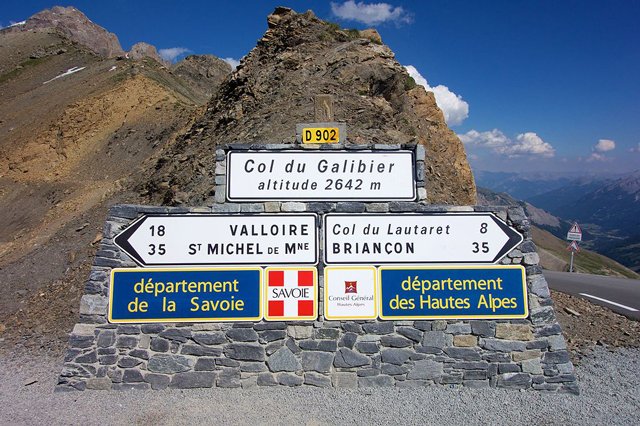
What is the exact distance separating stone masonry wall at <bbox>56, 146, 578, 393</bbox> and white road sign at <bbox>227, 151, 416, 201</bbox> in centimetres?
206

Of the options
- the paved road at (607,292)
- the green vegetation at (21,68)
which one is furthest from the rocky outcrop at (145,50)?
the paved road at (607,292)

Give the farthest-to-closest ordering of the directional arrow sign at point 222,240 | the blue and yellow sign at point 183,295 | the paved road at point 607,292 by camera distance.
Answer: the paved road at point 607,292 < the directional arrow sign at point 222,240 < the blue and yellow sign at point 183,295

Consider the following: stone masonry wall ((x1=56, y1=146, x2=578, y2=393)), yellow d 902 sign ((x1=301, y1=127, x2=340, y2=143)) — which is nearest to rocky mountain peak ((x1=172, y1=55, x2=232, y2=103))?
yellow d 902 sign ((x1=301, y1=127, x2=340, y2=143))

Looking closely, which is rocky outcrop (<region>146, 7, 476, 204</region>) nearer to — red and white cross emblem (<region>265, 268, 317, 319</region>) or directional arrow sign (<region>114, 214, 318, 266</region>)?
directional arrow sign (<region>114, 214, 318, 266</region>)

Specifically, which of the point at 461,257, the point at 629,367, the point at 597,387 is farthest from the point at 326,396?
the point at 629,367

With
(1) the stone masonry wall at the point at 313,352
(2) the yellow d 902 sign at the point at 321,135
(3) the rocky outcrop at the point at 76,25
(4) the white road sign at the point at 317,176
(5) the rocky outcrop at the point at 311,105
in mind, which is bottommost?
(1) the stone masonry wall at the point at 313,352

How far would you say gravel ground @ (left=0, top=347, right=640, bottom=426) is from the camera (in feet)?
17.8

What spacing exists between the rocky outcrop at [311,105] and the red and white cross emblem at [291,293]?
6948mm

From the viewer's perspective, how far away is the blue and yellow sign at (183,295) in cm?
631

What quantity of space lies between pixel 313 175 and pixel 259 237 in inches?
56.6

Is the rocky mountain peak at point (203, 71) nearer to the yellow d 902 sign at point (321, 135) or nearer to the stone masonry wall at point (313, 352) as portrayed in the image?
the yellow d 902 sign at point (321, 135)

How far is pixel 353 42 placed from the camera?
1923cm

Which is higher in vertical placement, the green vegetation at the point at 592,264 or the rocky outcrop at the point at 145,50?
the rocky outcrop at the point at 145,50

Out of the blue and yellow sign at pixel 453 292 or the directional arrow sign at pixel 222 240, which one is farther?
the directional arrow sign at pixel 222 240
